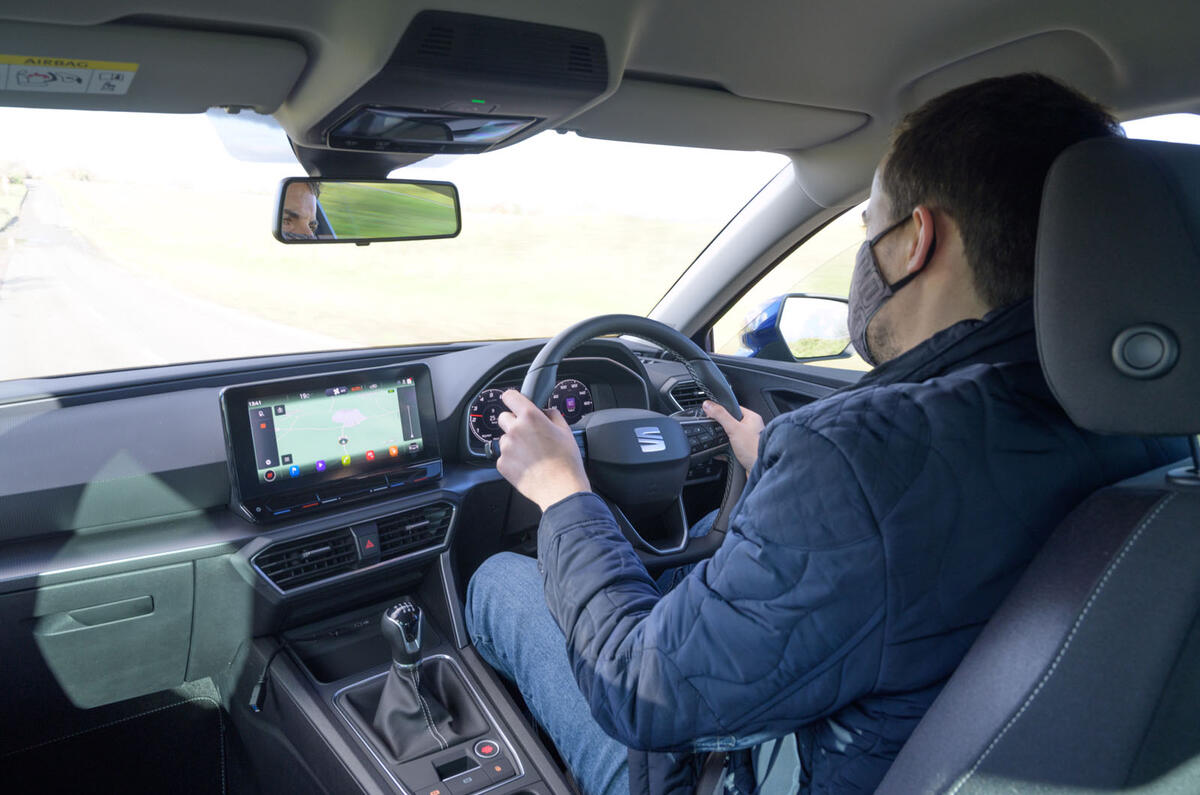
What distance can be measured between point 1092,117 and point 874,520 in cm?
82

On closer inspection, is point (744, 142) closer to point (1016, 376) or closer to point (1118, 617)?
point (1016, 376)

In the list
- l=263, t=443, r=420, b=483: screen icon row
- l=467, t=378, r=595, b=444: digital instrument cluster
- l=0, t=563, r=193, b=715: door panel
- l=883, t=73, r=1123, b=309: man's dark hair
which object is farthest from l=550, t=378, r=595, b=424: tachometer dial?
l=883, t=73, r=1123, b=309: man's dark hair

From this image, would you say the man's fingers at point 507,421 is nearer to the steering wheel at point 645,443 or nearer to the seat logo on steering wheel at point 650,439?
the steering wheel at point 645,443

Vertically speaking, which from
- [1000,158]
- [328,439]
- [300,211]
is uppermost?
[300,211]

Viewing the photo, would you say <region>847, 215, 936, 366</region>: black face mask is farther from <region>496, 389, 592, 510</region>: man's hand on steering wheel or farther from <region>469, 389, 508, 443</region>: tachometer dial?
<region>469, 389, 508, 443</region>: tachometer dial

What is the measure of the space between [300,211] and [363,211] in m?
0.23

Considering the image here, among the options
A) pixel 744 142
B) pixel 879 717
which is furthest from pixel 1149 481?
pixel 744 142

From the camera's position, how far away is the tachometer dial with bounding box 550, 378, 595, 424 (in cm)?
336

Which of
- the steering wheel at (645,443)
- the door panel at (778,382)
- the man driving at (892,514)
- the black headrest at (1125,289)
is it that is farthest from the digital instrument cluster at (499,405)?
the black headrest at (1125,289)

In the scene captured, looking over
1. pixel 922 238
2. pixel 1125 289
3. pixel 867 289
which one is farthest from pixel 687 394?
pixel 1125 289

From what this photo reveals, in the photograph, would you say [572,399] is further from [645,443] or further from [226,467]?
[226,467]

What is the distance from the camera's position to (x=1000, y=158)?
139cm

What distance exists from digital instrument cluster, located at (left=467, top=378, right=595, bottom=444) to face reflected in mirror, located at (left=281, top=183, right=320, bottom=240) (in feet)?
2.71

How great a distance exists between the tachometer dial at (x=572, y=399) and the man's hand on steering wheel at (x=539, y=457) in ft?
4.28
